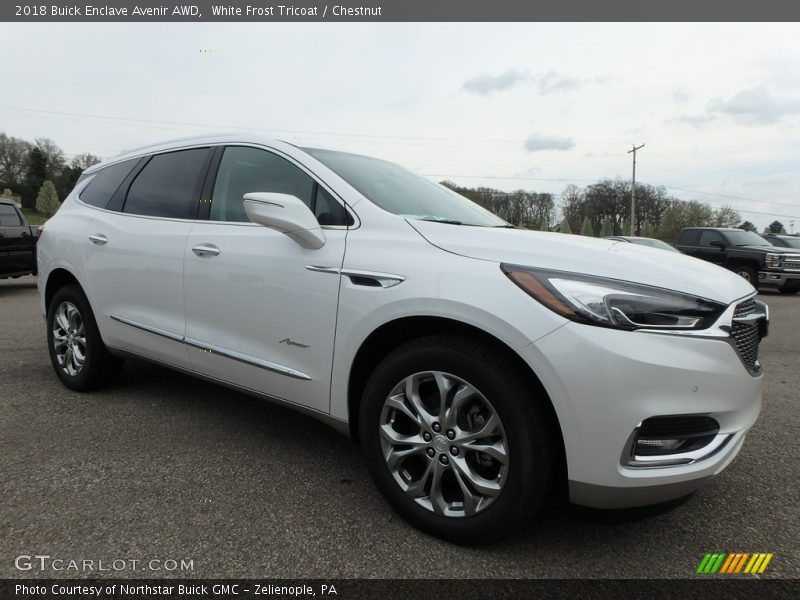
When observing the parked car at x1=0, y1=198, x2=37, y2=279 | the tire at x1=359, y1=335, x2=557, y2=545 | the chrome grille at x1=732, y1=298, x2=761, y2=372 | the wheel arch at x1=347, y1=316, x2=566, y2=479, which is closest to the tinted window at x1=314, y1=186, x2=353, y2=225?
the wheel arch at x1=347, y1=316, x2=566, y2=479

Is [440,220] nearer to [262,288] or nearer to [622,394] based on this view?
[262,288]

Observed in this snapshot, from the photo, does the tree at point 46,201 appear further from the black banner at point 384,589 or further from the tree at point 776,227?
the tree at point 776,227

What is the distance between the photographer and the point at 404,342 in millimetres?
2217

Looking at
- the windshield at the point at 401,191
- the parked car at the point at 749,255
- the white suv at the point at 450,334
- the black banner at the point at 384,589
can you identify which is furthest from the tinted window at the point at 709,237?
the black banner at the point at 384,589

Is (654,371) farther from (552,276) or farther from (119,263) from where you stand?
(119,263)

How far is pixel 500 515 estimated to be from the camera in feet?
6.20

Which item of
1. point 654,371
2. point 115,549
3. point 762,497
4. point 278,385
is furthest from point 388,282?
point 762,497

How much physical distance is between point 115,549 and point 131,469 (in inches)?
27.8

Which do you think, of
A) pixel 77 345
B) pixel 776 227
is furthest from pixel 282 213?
pixel 776 227

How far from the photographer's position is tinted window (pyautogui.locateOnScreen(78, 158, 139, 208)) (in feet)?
12.3

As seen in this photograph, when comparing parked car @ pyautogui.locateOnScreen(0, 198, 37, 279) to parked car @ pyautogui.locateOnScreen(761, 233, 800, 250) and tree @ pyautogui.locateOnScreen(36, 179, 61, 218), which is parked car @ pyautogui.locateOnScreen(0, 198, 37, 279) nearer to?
parked car @ pyautogui.locateOnScreen(761, 233, 800, 250)

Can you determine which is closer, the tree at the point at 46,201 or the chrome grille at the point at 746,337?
the chrome grille at the point at 746,337

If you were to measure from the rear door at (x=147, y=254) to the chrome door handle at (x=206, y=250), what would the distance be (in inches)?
5.9

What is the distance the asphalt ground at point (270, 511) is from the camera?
1953mm
